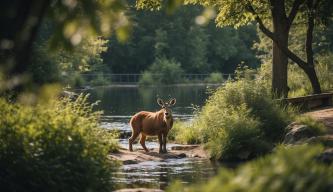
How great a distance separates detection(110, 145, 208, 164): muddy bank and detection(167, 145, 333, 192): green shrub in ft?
49.8

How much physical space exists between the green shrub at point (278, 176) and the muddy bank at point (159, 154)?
1519 cm

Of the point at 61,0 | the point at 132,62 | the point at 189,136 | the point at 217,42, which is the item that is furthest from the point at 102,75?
the point at 61,0

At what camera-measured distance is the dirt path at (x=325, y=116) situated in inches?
910

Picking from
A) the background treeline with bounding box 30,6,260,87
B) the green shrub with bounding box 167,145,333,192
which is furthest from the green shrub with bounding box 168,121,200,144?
the background treeline with bounding box 30,6,260,87

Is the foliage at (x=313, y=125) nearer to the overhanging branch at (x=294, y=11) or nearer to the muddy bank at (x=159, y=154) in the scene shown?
the muddy bank at (x=159, y=154)

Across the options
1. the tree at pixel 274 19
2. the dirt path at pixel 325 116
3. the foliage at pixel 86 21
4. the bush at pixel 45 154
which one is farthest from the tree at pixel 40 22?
the tree at pixel 274 19

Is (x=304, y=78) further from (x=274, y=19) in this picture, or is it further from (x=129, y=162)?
(x=129, y=162)

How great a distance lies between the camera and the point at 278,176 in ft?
17.7

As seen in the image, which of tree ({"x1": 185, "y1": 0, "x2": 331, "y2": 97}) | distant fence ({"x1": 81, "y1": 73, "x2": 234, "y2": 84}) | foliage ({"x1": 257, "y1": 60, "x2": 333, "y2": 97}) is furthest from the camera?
distant fence ({"x1": 81, "y1": 73, "x2": 234, "y2": 84})

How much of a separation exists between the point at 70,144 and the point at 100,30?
7365 mm

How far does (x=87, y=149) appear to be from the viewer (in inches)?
507

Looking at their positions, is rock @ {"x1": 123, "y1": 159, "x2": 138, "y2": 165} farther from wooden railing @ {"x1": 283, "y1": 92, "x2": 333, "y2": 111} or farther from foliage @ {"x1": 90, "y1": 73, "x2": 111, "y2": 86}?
foliage @ {"x1": 90, "y1": 73, "x2": 111, "y2": 86}

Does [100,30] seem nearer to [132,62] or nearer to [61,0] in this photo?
[61,0]

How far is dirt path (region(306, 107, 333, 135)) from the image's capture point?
2312 centimetres
